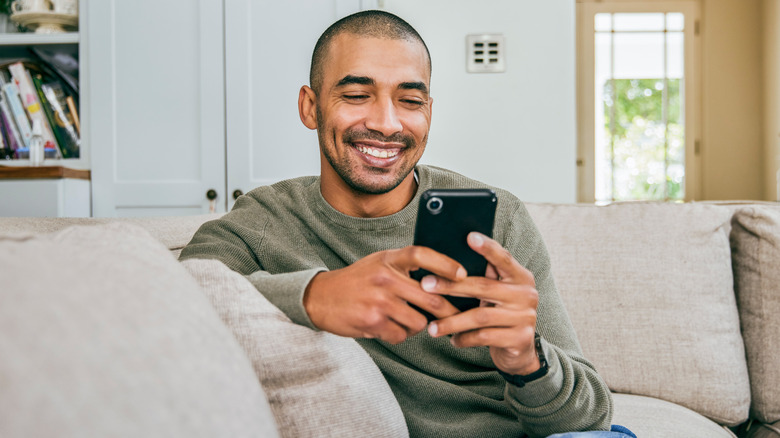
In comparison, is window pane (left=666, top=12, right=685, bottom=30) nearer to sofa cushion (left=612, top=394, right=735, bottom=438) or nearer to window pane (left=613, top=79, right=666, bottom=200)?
window pane (left=613, top=79, right=666, bottom=200)

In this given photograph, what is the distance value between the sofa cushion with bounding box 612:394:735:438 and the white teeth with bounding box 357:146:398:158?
25.9 inches

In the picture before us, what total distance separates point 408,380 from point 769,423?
2.98ft

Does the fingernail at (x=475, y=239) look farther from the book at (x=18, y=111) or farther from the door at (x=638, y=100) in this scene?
the door at (x=638, y=100)

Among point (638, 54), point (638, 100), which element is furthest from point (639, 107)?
point (638, 54)

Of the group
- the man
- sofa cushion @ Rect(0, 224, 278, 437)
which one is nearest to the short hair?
the man

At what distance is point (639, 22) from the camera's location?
5.54 meters

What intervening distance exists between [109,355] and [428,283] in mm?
368

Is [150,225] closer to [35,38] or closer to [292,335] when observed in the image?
[292,335]

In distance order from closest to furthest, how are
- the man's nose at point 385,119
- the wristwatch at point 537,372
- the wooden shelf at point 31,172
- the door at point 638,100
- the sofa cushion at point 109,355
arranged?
1. the sofa cushion at point 109,355
2. the wristwatch at point 537,372
3. the man's nose at point 385,119
4. the wooden shelf at point 31,172
5. the door at point 638,100

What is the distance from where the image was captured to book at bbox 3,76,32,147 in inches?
99.4

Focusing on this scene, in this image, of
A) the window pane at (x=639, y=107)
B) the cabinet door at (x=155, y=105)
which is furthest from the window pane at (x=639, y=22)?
the cabinet door at (x=155, y=105)

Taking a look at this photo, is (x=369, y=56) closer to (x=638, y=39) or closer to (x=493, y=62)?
(x=493, y=62)

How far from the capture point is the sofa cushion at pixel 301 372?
64 cm

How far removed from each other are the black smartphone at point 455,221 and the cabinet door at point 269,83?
6.24ft
